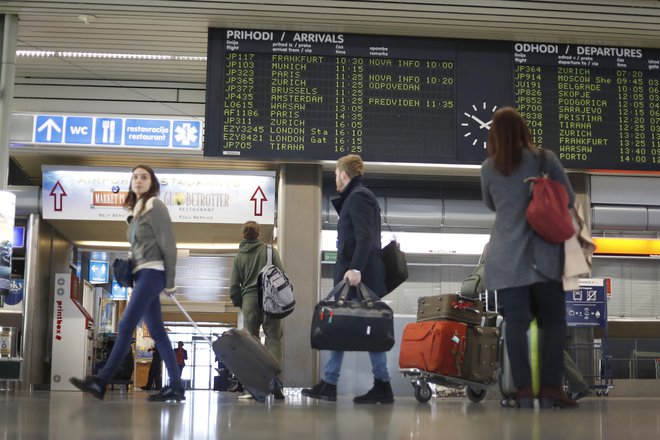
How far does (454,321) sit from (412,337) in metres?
0.37

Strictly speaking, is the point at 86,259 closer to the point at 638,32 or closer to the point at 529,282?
the point at 638,32

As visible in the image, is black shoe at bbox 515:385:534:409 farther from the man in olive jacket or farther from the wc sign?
the wc sign

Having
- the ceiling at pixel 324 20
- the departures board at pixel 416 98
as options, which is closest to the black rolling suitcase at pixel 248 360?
the departures board at pixel 416 98

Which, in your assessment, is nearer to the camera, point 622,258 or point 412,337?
point 412,337

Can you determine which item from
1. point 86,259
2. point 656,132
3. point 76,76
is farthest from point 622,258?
point 86,259

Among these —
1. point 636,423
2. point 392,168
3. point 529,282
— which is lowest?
point 636,423

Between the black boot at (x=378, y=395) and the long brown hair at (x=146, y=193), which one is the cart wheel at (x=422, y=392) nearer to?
the black boot at (x=378, y=395)

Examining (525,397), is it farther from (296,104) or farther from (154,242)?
(296,104)

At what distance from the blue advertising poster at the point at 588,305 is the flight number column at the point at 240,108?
3776 mm

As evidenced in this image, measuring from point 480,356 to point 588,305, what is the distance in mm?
3539

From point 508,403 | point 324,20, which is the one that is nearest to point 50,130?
point 324,20

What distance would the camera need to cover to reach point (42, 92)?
11609mm

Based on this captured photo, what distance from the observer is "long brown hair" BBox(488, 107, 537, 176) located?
16.0ft

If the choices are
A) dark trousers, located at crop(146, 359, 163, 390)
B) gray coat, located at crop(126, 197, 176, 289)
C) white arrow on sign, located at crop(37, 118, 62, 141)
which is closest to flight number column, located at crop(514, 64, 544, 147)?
gray coat, located at crop(126, 197, 176, 289)
